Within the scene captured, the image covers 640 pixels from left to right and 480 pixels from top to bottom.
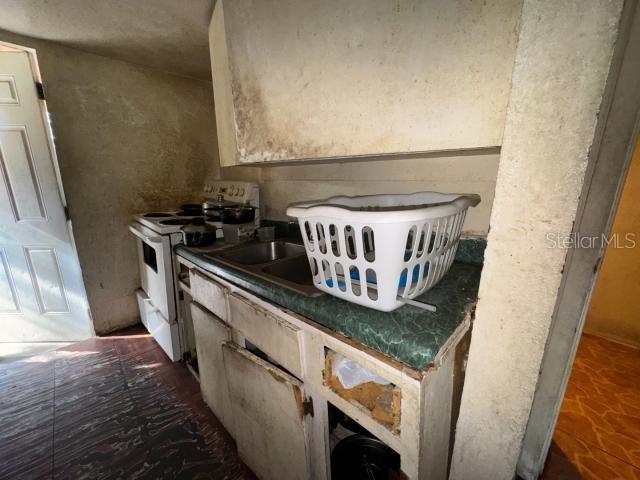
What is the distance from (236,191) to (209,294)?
3.31 feet

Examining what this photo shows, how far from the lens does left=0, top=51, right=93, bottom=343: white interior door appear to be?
5.65 ft

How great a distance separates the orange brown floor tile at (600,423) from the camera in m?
1.14

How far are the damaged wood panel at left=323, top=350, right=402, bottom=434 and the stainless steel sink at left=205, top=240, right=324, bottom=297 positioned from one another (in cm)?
24

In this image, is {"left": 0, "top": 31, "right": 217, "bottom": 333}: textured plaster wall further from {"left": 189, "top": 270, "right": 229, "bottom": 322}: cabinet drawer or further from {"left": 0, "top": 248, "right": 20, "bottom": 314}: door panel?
{"left": 189, "top": 270, "right": 229, "bottom": 322}: cabinet drawer

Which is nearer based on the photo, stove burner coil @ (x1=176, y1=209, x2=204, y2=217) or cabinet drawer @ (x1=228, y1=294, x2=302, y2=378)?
cabinet drawer @ (x1=228, y1=294, x2=302, y2=378)

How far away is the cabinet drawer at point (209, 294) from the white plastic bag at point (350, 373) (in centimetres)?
53

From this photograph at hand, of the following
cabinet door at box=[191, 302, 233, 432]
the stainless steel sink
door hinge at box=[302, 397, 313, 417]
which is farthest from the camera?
cabinet door at box=[191, 302, 233, 432]

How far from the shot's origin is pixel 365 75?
28.0 inches

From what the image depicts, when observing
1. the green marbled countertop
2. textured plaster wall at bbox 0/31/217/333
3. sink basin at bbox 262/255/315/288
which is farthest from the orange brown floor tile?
textured plaster wall at bbox 0/31/217/333

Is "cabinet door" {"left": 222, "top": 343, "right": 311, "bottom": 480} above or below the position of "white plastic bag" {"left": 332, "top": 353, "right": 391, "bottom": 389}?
below

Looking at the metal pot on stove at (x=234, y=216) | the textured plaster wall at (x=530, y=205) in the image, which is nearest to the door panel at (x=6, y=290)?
the metal pot on stove at (x=234, y=216)

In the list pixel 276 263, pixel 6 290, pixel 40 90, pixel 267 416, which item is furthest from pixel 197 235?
pixel 6 290

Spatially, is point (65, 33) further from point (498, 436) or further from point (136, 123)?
point (498, 436)

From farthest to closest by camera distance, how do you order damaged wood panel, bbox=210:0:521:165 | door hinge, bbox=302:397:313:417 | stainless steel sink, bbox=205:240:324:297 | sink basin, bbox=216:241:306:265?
sink basin, bbox=216:241:306:265, stainless steel sink, bbox=205:240:324:297, door hinge, bbox=302:397:313:417, damaged wood panel, bbox=210:0:521:165
